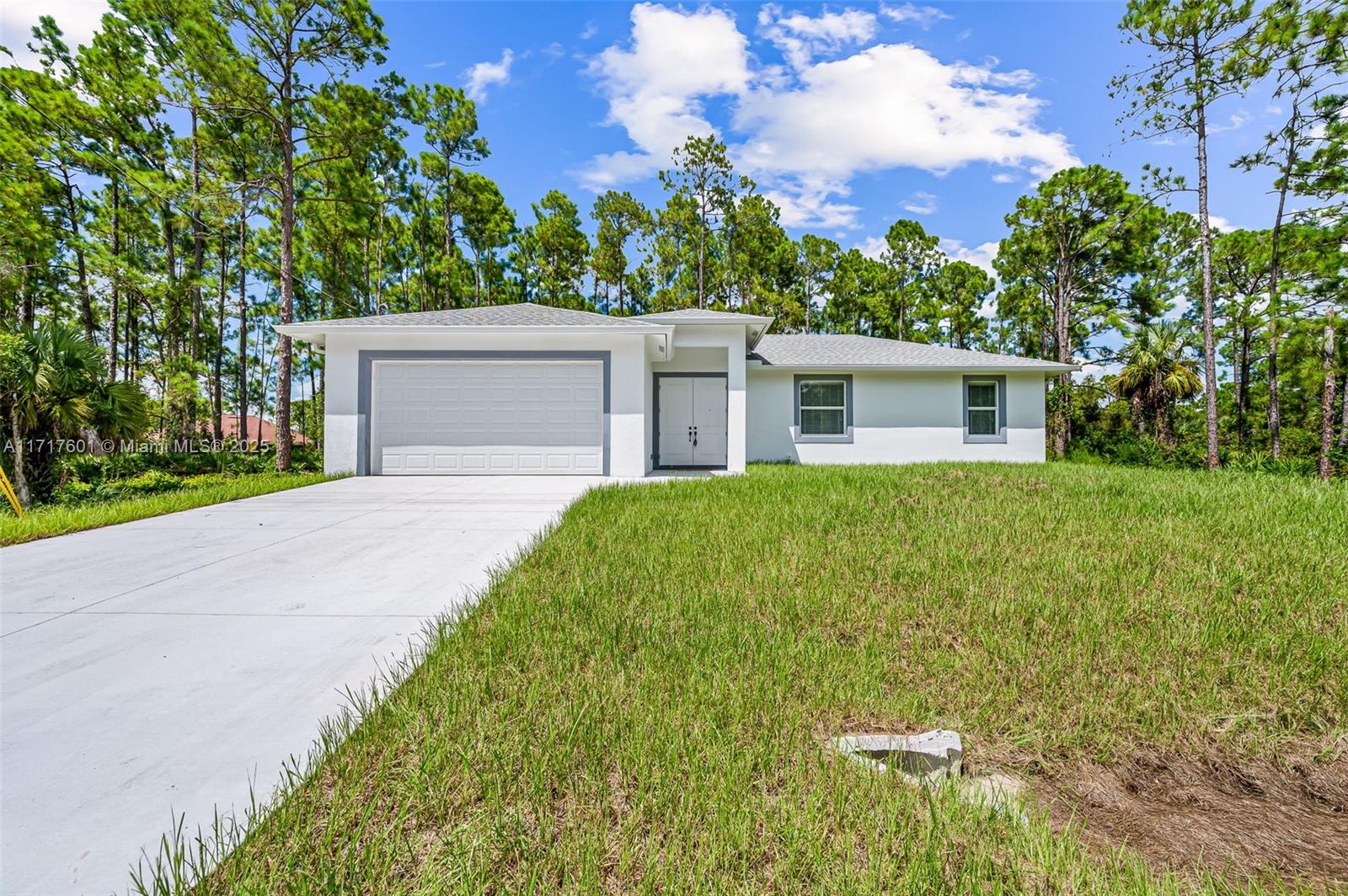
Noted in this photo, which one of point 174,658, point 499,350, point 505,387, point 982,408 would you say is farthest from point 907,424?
point 174,658

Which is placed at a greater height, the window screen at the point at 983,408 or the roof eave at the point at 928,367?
the roof eave at the point at 928,367

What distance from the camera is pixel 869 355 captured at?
545 inches

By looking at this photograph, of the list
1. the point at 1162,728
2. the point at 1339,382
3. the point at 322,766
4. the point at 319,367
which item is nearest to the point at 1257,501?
the point at 1162,728

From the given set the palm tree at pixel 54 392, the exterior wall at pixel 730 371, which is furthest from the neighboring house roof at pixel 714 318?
the palm tree at pixel 54 392

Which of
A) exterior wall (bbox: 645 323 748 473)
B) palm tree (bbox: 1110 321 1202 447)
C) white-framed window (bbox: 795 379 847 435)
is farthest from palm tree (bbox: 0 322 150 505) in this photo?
palm tree (bbox: 1110 321 1202 447)

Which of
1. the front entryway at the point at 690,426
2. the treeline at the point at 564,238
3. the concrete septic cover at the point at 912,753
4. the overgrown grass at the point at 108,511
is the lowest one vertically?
the concrete septic cover at the point at 912,753

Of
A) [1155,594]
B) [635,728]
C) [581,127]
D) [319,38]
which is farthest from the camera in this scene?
[581,127]

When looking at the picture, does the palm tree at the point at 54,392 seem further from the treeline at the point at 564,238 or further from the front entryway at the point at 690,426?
the front entryway at the point at 690,426

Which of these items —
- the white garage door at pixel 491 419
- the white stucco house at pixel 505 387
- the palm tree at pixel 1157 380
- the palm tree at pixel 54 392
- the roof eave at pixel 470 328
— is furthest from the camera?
the palm tree at pixel 1157 380

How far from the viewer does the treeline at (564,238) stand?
1295 centimetres

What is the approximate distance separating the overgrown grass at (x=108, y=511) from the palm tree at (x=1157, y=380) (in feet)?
75.6

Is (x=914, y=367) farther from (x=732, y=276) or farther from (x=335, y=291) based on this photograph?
(x=335, y=291)

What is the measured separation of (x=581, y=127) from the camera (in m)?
16.1

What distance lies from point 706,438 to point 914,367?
17.5 ft
